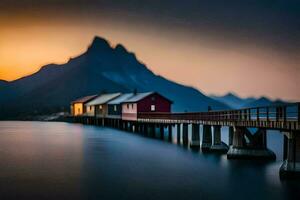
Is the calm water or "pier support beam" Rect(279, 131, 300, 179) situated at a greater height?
"pier support beam" Rect(279, 131, 300, 179)

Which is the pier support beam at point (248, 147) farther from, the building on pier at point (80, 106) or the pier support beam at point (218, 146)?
the building on pier at point (80, 106)

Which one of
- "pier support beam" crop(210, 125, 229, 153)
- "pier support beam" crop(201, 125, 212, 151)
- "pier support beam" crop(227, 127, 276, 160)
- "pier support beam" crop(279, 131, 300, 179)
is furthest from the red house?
"pier support beam" crop(279, 131, 300, 179)

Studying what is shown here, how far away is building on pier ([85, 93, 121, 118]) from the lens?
4232 inches

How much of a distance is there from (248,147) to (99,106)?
77469mm

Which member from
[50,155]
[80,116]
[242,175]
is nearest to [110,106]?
[80,116]

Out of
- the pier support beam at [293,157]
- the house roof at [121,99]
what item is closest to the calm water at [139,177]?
the pier support beam at [293,157]

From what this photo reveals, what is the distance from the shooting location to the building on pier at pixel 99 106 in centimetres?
10750

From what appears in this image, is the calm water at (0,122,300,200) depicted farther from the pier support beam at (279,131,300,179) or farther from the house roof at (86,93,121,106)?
the house roof at (86,93,121,106)

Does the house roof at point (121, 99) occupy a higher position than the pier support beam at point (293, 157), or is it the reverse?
the house roof at point (121, 99)

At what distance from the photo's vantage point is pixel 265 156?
38906mm

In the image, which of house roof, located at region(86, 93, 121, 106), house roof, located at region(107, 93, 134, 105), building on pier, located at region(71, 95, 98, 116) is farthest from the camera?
building on pier, located at region(71, 95, 98, 116)

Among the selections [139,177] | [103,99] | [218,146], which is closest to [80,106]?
[103,99]

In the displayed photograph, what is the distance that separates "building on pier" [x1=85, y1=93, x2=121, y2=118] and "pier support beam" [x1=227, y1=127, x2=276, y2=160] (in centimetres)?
6992

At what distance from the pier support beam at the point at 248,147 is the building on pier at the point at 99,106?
69916 mm
